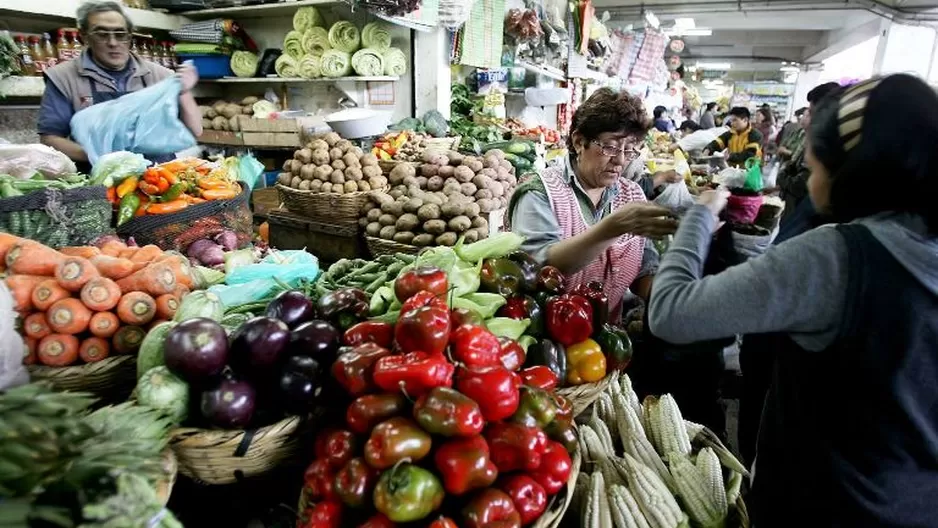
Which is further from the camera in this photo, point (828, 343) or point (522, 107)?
point (522, 107)

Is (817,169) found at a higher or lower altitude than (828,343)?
higher

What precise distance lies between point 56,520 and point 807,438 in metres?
1.56

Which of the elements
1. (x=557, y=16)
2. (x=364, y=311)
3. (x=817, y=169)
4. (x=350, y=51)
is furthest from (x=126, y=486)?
(x=557, y=16)

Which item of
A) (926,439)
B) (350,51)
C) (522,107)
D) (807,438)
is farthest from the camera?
(522,107)

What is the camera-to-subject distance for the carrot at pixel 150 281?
1729mm

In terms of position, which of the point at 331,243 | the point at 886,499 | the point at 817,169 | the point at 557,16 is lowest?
the point at 331,243

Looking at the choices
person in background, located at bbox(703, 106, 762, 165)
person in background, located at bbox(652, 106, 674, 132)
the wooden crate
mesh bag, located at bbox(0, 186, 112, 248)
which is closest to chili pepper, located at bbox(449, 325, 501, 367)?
mesh bag, located at bbox(0, 186, 112, 248)

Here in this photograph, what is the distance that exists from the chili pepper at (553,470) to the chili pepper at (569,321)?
0.45m

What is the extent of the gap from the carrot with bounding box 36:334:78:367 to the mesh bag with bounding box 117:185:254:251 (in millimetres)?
1298

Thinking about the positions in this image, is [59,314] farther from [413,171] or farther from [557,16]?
[557,16]

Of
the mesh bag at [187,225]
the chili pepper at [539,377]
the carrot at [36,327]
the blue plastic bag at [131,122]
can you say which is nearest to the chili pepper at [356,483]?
the chili pepper at [539,377]

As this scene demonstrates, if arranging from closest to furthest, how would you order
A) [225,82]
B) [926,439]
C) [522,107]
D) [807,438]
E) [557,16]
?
[926,439]
[807,438]
[225,82]
[557,16]
[522,107]

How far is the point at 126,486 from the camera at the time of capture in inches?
36.9

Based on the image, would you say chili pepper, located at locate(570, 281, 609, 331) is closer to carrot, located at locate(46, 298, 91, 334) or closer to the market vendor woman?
the market vendor woman
